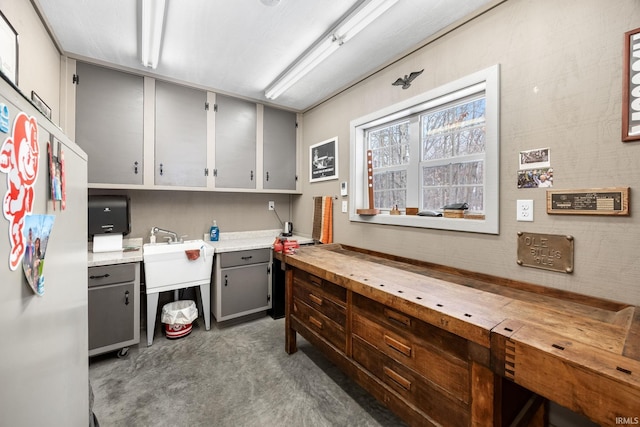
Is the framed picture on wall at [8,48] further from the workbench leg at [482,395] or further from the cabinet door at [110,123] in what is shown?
the workbench leg at [482,395]

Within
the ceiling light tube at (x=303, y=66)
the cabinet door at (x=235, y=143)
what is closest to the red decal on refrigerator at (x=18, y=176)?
the ceiling light tube at (x=303, y=66)

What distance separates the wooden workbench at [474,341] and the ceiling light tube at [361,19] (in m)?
1.69

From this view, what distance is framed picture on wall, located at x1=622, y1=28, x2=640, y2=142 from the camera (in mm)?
1215

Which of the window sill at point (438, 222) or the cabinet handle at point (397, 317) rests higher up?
the window sill at point (438, 222)

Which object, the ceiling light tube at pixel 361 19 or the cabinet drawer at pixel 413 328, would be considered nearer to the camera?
the cabinet drawer at pixel 413 328

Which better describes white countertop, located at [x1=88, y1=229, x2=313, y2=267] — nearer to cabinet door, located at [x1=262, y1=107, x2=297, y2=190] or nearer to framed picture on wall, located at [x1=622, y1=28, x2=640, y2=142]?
cabinet door, located at [x1=262, y1=107, x2=297, y2=190]

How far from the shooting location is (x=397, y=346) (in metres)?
A: 1.38

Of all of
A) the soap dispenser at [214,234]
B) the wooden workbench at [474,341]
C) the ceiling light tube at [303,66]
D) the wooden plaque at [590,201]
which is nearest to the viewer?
the wooden workbench at [474,341]

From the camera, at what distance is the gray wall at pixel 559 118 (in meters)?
1.28

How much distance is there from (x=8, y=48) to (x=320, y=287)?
235cm

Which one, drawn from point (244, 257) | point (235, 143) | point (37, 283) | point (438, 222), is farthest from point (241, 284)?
point (37, 283)

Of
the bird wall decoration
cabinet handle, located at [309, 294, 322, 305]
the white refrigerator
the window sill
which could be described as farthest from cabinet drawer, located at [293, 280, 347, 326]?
the bird wall decoration

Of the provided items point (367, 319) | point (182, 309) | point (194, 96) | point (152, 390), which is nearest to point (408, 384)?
point (367, 319)

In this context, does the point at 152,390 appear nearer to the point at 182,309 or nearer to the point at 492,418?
the point at 182,309
